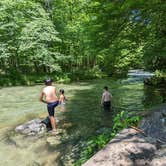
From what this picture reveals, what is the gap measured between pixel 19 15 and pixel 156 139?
25.4 meters

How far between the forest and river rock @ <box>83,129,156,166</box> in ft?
17.3

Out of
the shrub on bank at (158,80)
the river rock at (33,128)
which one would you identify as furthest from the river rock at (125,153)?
the shrub on bank at (158,80)

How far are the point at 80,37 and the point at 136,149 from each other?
2902 centimetres

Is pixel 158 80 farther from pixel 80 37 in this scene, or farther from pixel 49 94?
pixel 80 37

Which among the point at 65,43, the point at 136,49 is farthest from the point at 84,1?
the point at 136,49

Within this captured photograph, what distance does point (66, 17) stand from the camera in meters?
35.6

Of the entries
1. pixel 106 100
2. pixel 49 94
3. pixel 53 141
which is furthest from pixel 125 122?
pixel 106 100

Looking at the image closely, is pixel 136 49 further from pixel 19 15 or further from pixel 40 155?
pixel 19 15

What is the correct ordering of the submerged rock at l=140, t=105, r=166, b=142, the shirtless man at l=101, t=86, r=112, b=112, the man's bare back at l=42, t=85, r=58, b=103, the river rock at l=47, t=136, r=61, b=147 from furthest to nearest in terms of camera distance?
1. the shirtless man at l=101, t=86, r=112, b=112
2. the man's bare back at l=42, t=85, r=58, b=103
3. the river rock at l=47, t=136, r=61, b=147
4. the submerged rock at l=140, t=105, r=166, b=142

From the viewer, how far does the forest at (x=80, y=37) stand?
410 inches

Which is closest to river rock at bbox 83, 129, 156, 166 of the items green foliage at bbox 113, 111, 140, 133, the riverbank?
the riverbank

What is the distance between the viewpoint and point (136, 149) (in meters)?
4.68

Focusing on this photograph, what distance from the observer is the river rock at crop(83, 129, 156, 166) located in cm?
427

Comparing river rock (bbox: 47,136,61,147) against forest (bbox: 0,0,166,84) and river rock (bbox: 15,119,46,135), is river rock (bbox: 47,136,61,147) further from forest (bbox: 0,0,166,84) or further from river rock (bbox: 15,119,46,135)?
forest (bbox: 0,0,166,84)
